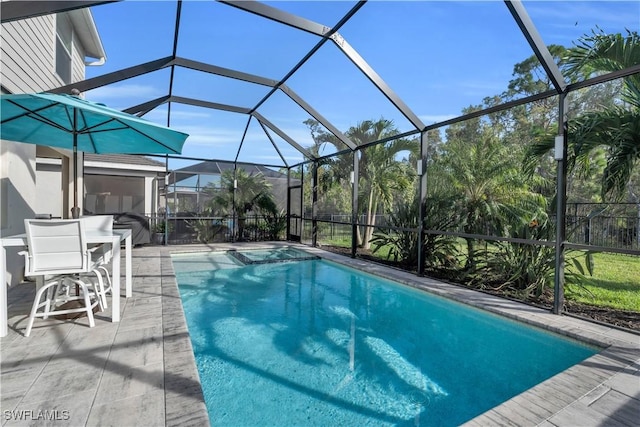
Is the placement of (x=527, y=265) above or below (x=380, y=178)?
below

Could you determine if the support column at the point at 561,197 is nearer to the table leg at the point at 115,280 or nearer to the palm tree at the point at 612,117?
the palm tree at the point at 612,117

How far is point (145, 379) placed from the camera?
2.32 m

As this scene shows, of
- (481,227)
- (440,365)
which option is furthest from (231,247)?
(440,365)

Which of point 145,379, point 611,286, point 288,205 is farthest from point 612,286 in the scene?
point 288,205

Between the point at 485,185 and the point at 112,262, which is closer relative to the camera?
the point at 112,262

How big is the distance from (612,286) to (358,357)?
216 inches

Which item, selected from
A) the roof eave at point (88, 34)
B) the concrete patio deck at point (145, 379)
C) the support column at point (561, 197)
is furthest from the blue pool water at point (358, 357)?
the roof eave at point (88, 34)

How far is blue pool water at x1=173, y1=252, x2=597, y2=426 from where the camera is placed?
2547 millimetres

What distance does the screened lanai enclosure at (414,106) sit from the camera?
4.02 meters

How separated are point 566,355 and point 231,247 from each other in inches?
343

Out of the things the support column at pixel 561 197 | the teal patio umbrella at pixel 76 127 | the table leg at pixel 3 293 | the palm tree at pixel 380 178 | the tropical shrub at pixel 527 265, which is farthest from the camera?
the palm tree at pixel 380 178

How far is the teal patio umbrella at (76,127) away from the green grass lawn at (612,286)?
6.47 metres

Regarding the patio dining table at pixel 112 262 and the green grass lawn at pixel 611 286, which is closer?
the patio dining table at pixel 112 262

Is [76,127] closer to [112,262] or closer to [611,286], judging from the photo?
[112,262]
